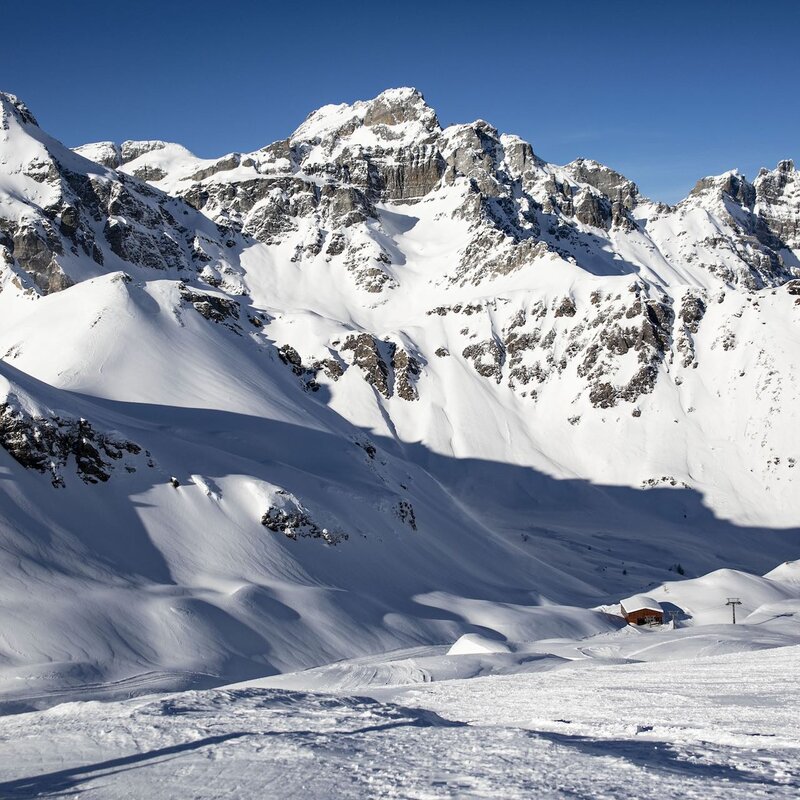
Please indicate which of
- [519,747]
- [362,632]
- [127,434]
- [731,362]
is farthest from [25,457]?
[731,362]

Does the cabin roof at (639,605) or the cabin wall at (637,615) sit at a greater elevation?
the cabin roof at (639,605)

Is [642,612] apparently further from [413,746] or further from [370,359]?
[370,359]

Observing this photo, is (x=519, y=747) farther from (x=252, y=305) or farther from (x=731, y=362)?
(x=252, y=305)

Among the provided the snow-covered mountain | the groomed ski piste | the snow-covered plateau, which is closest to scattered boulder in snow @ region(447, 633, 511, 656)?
the snow-covered plateau

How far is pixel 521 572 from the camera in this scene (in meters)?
55.8

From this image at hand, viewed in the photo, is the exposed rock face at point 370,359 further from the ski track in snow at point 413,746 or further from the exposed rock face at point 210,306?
the ski track in snow at point 413,746

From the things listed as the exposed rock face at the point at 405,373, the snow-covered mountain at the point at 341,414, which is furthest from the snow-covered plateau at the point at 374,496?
the exposed rock face at the point at 405,373

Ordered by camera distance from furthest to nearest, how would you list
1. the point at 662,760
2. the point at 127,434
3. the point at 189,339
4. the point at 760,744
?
1. the point at 189,339
2. the point at 127,434
3. the point at 760,744
4. the point at 662,760

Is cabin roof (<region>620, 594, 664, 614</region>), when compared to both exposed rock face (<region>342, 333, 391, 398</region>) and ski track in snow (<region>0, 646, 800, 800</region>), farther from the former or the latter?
exposed rock face (<region>342, 333, 391, 398</region>)

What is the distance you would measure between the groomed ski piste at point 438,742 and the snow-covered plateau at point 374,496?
0.05m

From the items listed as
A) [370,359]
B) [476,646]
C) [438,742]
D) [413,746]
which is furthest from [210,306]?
[413,746]

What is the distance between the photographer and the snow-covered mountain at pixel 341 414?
33.4 metres

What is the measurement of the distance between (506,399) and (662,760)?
10902cm

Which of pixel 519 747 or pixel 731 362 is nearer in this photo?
pixel 519 747
